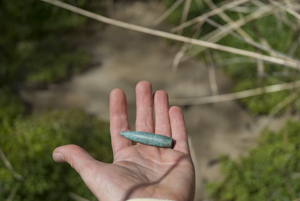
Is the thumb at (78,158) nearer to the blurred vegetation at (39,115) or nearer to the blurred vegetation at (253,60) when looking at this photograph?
the blurred vegetation at (39,115)

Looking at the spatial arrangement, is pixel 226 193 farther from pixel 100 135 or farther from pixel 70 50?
pixel 70 50

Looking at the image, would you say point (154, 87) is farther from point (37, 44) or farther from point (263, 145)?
point (37, 44)

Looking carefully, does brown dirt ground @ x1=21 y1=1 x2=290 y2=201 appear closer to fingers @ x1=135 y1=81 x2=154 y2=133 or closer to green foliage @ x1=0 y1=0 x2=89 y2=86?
green foliage @ x1=0 y1=0 x2=89 y2=86

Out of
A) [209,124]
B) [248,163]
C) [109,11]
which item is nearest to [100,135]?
[209,124]

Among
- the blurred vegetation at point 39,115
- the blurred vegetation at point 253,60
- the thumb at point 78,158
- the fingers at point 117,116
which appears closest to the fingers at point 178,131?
the fingers at point 117,116

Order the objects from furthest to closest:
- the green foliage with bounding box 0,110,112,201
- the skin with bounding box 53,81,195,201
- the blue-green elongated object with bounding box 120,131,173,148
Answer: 1. the green foliage with bounding box 0,110,112,201
2. the blue-green elongated object with bounding box 120,131,173,148
3. the skin with bounding box 53,81,195,201

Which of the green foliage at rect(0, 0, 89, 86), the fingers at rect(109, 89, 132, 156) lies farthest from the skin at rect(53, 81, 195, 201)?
the green foliage at rect(0, 0, 89, 86)

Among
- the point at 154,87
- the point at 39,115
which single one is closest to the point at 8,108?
the point at 39,115

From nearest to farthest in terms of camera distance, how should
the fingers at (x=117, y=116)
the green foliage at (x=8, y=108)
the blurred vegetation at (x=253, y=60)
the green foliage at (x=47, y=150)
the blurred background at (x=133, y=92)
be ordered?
the fingers at (x=117, y=116)
the green foliage at (x=47, y=150)
the blurred background at (x=133, y=92)
the green foliage at (x=8, y=108)
the blurred vegetation at (x=253, y=60)
